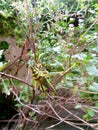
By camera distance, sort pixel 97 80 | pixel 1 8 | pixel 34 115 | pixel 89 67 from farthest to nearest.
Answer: pixel 1 8 → pixel 34 115 → pixel 97 80 → pixel 89 67

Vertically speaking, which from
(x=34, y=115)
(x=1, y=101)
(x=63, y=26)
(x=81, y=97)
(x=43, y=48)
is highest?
(x=63, y=26)

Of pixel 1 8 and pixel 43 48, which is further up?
pixel 1 8

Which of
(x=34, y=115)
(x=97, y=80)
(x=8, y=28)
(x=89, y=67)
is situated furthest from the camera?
(x=8, y=28)

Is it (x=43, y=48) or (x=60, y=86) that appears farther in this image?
(x=43, y=48)

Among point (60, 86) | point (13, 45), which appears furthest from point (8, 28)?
point (60, 86)

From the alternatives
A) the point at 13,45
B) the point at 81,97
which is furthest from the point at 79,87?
the point at 13,45

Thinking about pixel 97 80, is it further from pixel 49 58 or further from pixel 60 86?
pixel 49 58

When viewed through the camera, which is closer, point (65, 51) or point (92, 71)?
point (92, 71)

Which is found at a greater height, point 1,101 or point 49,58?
point 49,58

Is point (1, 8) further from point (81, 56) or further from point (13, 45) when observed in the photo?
point (81, 56)
